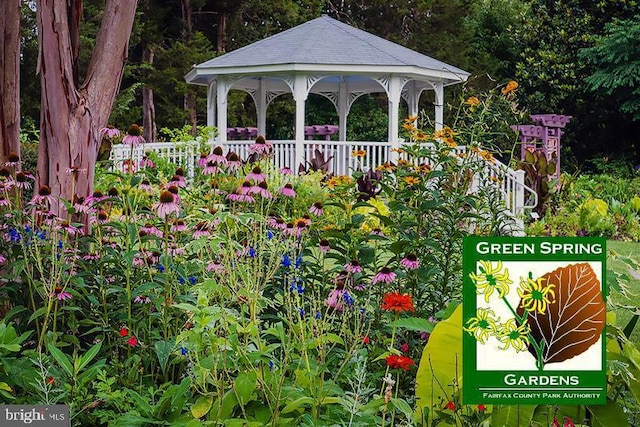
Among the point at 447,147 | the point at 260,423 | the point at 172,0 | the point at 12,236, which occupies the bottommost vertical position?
the point at 260,423

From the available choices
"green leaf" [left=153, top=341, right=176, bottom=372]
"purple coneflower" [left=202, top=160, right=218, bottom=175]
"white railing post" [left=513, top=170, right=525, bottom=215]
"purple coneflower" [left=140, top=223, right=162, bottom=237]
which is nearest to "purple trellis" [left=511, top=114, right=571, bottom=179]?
"white railing post" [left=513, top=170, right=525, bottom=215]

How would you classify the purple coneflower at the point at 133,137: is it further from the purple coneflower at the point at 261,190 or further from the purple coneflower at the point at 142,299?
the purple coneflower at the point at 142,299

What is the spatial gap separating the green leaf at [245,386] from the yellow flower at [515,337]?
32.7 inches

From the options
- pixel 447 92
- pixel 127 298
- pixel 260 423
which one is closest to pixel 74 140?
pixel 127 298

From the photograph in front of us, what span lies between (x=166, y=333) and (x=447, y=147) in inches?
61.8

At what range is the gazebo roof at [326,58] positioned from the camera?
13297 millimetres

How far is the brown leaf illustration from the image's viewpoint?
143 cm

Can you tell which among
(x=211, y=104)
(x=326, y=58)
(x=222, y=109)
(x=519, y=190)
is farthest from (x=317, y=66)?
(x=519, y=190)

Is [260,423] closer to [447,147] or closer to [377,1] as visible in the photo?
[447,147]

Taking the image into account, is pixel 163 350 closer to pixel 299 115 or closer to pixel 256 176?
pixel 256 176

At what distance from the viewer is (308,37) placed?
14672 mm

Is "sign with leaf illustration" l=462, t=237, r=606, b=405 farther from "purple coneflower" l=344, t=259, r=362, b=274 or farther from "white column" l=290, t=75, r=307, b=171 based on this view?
"white column" l=290, t=75, r=307, b=171

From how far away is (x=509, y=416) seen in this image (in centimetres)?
216

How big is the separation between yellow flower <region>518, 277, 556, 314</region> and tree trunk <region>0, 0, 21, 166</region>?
3.66m
